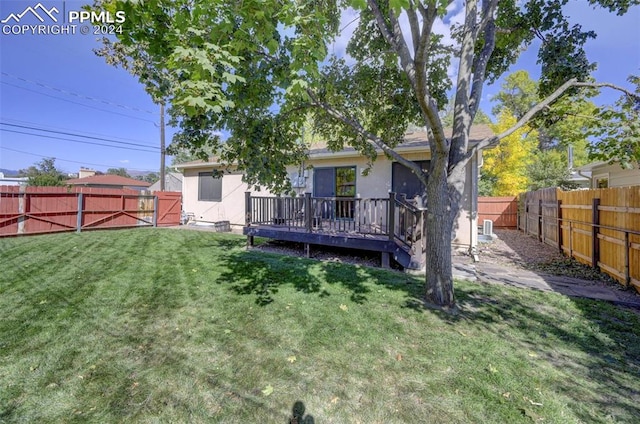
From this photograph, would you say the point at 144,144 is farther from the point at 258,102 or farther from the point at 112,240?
the point at 258,102

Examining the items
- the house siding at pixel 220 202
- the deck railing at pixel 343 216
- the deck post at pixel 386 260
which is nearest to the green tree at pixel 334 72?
the deck railing at pixel 343 216

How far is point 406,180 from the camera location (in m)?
8.45

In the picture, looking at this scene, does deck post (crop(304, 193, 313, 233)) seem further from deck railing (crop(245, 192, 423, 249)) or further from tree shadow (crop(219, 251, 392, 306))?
tree shadow (crop(219, 251, 392, 306))

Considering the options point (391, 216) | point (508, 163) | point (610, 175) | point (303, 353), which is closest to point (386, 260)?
point (391, 216)

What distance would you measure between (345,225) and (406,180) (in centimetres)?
273

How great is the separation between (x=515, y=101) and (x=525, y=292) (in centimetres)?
2389

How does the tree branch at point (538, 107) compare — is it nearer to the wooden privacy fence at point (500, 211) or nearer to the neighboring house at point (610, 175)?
the neighboring house at point (610, 175)

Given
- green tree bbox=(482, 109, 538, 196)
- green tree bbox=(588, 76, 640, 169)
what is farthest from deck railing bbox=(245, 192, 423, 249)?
green tree bbox=(482, 109, 538, 196)

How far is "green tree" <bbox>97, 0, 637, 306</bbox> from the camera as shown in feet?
9.11

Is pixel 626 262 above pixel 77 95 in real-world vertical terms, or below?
below

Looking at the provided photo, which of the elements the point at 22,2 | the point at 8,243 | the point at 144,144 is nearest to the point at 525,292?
the point at 8,243

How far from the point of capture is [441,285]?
3.97 m

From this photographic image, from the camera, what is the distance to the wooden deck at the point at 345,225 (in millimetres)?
5875

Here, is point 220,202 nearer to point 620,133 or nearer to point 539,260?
point 539,260
